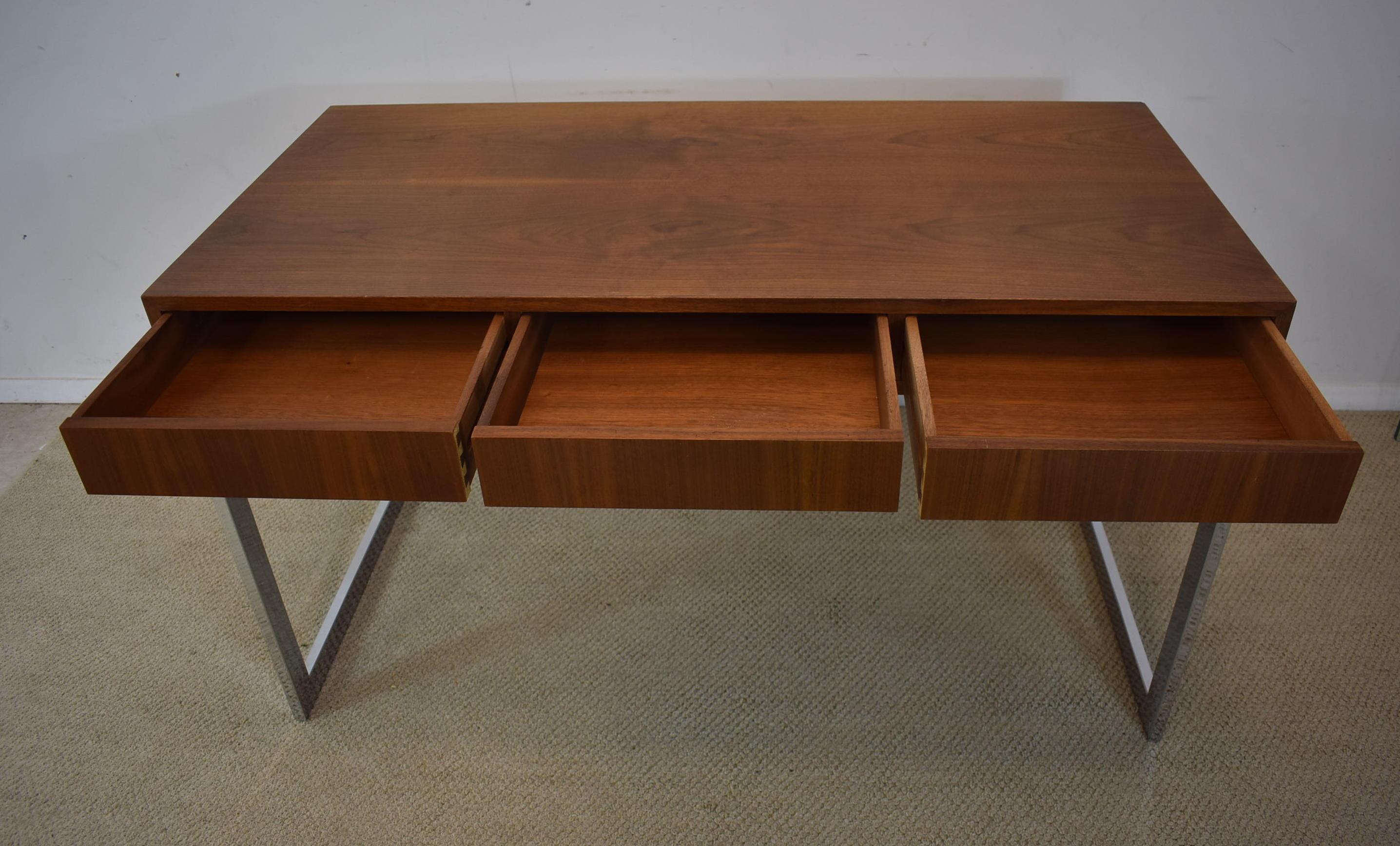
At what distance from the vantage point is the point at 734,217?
990 millimetres

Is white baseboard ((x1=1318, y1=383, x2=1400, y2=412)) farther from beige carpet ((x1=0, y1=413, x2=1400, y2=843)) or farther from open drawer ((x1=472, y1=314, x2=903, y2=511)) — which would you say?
open drawer ((x1=472, y1=314, x2=903, y2=511))

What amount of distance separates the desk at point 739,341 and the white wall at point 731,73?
0.17 meters

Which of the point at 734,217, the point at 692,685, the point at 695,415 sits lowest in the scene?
the point at 692,685

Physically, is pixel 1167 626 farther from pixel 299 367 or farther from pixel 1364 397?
pixel 299 367

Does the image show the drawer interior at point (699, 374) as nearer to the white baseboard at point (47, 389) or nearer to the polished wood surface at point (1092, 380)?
the polished wood surface at point (1092, 380)

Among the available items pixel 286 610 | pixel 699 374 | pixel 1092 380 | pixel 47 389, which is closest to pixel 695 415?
pixel 699 374

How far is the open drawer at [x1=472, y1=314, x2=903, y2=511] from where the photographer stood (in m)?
0.78

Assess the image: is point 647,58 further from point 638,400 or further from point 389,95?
point 638,400

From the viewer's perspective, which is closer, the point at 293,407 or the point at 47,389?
the point at 293,407

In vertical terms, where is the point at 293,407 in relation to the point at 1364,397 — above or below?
above

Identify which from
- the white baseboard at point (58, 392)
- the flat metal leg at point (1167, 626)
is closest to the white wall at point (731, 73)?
the white baseboard at point (58, 392)

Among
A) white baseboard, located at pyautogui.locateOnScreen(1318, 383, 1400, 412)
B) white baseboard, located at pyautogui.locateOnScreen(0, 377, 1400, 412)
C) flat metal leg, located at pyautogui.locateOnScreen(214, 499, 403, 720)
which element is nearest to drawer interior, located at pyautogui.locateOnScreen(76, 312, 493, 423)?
flat metal leg, located at pyautogui.locateOnScreen(214, 499, 403, 720)

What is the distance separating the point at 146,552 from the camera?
139cm

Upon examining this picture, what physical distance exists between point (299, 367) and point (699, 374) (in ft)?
1.31
